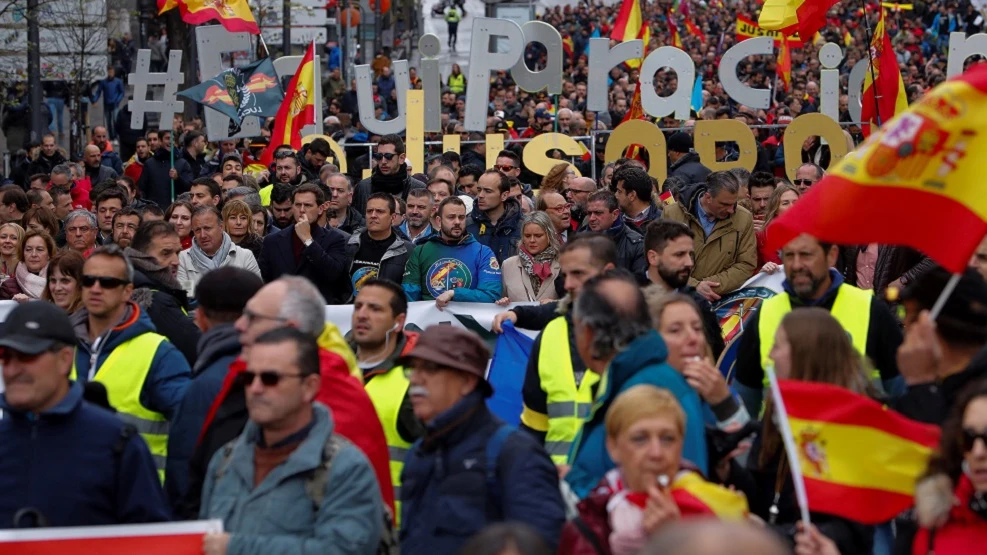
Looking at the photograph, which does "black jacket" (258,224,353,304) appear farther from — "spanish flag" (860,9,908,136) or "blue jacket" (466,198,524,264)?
"spanish flag" (860,9,908,136)

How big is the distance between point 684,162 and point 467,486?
Answer: 10470 millimetres

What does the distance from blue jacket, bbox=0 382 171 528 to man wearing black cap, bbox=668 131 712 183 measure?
9594 mm

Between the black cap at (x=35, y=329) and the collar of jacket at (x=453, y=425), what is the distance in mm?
1331

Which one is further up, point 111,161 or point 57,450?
point 57,450

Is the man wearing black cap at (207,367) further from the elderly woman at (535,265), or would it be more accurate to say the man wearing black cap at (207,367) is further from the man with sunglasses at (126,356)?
the elderly woman at (535,265)

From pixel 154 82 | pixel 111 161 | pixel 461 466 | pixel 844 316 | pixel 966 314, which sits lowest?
pixel 111 161

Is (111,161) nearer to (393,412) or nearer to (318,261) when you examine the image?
(318,261)

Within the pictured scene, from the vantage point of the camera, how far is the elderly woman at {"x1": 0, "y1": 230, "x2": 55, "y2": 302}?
10.2 meters

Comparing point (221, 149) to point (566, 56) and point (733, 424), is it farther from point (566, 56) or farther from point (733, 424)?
point (566, 56)

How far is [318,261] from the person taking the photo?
34.7 feet

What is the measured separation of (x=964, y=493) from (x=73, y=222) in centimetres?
785

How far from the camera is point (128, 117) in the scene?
2594 centimetres

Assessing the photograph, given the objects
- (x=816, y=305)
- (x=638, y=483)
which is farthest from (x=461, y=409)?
(x=816, y=305)

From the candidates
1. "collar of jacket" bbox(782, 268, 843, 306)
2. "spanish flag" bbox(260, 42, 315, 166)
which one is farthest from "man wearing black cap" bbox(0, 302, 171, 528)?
"spanish flag" bbox(260, 42, 315, 166)
